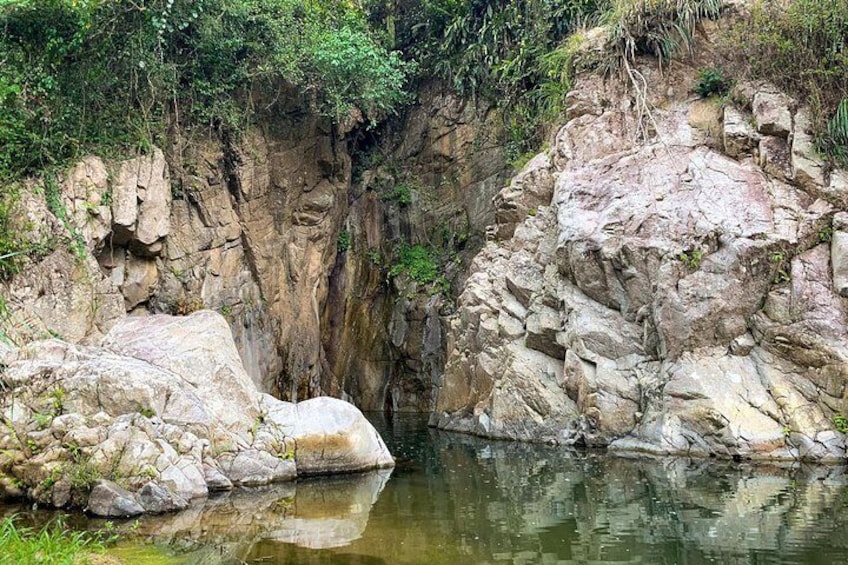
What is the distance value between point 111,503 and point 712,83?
13.9 meters

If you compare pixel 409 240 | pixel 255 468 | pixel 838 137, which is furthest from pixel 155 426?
pixel 409 240

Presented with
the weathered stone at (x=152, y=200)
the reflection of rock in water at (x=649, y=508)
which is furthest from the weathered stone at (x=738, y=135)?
the weathered stone at (x=152, y=200)

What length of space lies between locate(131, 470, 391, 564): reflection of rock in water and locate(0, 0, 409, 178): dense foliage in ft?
26.0

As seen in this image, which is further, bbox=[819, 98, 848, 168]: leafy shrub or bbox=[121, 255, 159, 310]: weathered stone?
bbox=[121, 255, 159, 310]: weathered stone

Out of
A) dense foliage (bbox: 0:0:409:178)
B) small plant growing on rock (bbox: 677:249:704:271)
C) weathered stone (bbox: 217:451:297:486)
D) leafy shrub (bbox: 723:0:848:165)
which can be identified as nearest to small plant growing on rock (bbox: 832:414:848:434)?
small plant growing on rock (bbox: 677:249:704:271)

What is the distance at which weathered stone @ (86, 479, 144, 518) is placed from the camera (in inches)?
318

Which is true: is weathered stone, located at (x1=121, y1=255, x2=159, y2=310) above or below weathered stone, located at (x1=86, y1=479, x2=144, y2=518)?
above

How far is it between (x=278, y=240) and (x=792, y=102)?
40.0 ft

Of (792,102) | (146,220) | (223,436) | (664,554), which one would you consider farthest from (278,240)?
(664,554)

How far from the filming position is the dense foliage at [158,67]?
13383 mm

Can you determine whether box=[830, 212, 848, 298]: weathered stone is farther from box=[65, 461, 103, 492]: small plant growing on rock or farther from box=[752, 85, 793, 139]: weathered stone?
box=[65, 461, 103, 492]: small plant growing on rock

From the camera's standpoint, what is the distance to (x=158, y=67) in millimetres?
15148

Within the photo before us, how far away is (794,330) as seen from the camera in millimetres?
11594

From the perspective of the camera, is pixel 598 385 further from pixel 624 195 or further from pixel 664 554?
pixel 664 554
